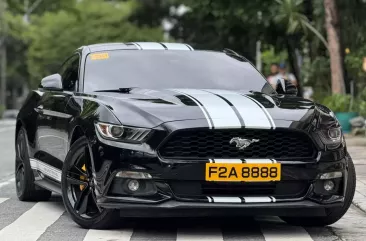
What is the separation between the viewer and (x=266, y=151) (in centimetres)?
643

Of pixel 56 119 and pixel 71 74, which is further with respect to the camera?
pixel 71 74

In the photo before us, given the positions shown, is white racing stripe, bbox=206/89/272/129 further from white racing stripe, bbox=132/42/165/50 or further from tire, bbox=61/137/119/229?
white racing stripe, bbox=132/42/165/50

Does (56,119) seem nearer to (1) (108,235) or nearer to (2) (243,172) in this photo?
(1) (108,235)

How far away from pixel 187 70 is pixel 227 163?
1759 mm

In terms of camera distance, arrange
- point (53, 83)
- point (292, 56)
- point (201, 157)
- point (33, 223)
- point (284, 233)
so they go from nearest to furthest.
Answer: point (201, 157), point (284, 233), point (33, 223), point (53, 83), point (292, 56)

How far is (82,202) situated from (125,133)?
0.84 meters

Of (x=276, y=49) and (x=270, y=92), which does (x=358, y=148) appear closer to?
(x=270, y=92)

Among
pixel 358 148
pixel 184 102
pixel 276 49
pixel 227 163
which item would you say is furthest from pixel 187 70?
pixel 276 49

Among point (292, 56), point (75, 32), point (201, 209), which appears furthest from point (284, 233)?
point (75, 32)

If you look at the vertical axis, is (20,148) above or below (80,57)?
below

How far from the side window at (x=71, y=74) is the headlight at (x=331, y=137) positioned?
2315mm

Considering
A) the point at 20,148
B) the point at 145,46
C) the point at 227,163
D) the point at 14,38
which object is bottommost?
the point at 14,38

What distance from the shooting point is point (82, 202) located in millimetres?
6918

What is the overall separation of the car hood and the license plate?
0.27m
